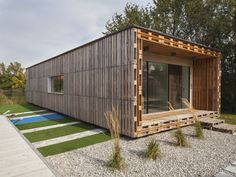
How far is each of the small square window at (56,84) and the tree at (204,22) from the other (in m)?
8.42

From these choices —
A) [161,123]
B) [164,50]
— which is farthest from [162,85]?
[161,123]

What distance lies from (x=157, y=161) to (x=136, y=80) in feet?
7.08

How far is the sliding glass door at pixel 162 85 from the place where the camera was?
7258 mm

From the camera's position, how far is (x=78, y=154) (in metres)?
4.21

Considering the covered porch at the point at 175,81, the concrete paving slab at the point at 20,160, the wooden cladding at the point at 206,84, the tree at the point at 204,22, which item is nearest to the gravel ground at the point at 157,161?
the concrete paving slab at the point at 20,160

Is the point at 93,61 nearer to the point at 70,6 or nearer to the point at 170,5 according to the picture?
the point at 70,6

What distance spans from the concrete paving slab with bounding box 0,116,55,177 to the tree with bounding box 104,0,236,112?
10.6m

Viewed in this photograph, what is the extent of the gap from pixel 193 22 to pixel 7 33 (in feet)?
42.0

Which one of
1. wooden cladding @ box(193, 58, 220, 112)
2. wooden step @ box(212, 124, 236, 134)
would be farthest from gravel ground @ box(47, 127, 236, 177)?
wooden cladding @ box(193, 58, 220, 112)

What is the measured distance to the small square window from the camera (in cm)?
987

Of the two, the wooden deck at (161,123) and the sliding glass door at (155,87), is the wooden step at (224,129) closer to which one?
the wooden deck at (161,123)

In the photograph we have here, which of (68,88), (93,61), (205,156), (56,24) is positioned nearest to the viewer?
(205,156)

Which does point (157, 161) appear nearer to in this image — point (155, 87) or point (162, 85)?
point (155, 87)

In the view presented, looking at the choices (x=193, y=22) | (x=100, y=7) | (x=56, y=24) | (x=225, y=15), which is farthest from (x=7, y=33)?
(x=225, y=15)
